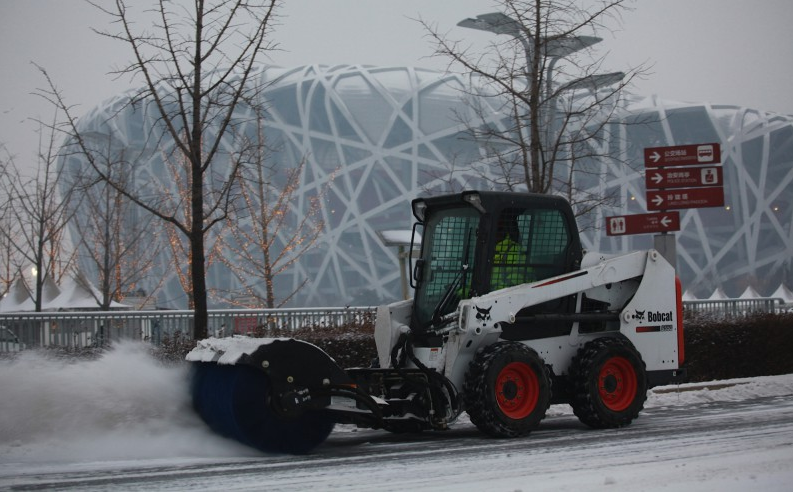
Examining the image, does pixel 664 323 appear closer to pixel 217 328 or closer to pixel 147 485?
pixel 147 485

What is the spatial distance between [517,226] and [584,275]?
30.6 inches

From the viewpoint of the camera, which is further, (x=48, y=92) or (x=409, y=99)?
(x=409, y=99)

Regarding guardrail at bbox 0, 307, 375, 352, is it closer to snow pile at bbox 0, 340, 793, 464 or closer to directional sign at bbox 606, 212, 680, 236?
directional sign at bbox 606, 212, 680, 236

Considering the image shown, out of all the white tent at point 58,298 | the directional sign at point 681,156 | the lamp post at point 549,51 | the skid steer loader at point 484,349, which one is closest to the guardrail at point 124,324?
the directional sign at point 681,156

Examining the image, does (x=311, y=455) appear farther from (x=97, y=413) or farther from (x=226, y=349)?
(x=97, y=413)

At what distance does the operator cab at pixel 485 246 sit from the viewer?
888 centimetres

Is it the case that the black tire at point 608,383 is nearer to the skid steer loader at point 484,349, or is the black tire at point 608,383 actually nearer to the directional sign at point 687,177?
the skid steer loader at point 484,349

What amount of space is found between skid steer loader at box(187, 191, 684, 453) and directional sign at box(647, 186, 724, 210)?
714 cm

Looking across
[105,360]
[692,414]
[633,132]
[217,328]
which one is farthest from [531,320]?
[633,132]

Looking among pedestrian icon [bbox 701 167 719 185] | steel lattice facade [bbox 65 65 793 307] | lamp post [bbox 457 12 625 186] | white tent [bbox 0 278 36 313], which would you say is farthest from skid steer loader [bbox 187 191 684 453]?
steel lattice facade [bbox 65 65 793 307]

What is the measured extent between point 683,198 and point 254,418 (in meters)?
10.9

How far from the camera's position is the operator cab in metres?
8.88

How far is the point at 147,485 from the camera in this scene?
20.7 ft

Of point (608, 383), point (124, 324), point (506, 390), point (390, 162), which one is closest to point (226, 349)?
point (506, 390)
